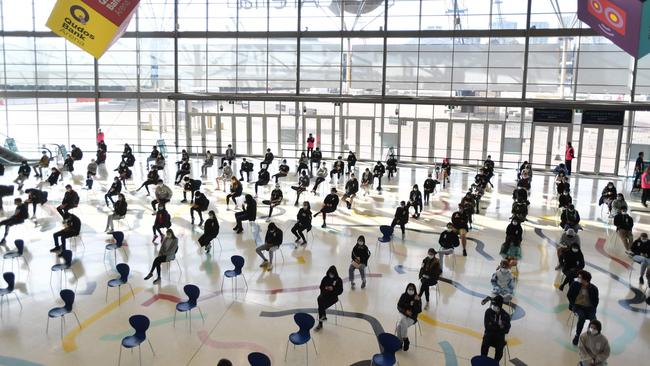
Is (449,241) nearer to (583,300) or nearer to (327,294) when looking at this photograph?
(583,300)

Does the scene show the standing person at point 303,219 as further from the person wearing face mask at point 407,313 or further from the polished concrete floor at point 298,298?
the person wearing face mask at point 407,313

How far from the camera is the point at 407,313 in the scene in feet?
29.9

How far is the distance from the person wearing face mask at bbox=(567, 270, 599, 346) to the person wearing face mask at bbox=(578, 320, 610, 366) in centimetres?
153

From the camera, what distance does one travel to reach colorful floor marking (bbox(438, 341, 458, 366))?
8688mm

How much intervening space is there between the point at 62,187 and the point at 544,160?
22759 mm

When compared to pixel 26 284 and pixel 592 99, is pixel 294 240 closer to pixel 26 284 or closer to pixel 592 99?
pixel 26 284

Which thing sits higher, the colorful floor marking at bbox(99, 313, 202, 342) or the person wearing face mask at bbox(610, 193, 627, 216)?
the person wearing face mask at bbox(610, 193, 627, 216)

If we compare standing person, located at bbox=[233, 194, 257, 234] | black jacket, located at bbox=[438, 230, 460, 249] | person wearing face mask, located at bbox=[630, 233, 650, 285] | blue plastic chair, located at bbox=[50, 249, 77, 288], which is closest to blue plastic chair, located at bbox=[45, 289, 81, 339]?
blue plastic chair, located at bbox=[50, 249, 77, 288]

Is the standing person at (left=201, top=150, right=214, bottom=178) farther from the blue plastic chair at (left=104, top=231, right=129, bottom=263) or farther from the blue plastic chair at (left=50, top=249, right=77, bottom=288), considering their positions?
the blue plastic chair at (left=50, top=249, right=77, bottom=288)

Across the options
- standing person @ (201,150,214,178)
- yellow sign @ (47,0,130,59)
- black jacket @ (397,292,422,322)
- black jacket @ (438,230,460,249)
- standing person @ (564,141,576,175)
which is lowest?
black jacket @ (397,292,422,322)

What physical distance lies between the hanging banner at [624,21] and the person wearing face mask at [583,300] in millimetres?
7388

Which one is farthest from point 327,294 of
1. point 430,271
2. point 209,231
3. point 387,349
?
point 209,231

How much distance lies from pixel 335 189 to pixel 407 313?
27.7ft

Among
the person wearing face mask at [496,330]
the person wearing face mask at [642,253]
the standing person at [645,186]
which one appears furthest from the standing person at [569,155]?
the person wearing face mask at [496,330]
